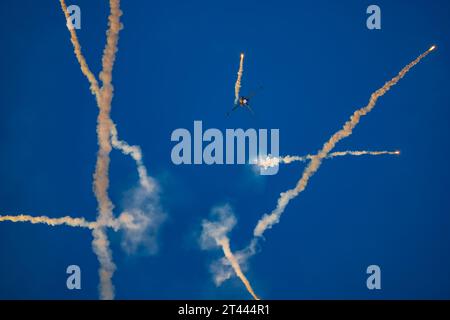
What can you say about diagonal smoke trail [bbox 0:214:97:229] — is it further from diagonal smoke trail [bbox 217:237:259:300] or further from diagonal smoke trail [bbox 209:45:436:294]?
diagonal smoke trail [bbox 217:237:259:300]

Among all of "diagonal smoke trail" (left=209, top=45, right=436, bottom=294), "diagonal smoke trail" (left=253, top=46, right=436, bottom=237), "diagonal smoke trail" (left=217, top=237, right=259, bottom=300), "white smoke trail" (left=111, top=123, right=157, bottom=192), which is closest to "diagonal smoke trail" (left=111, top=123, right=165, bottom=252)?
"white smoke trail" (left=111, top=123, right=157, bottom=192)

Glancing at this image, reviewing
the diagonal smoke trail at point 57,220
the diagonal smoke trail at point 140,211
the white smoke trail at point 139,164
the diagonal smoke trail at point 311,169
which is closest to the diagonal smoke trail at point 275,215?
the diagonal smoke trail at point 311,169

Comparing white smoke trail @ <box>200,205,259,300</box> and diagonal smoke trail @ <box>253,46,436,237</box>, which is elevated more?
diagonal smoke trail @ <box>253,46,436,237</box>

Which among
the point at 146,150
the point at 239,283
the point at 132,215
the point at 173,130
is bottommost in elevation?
the point at 239,283

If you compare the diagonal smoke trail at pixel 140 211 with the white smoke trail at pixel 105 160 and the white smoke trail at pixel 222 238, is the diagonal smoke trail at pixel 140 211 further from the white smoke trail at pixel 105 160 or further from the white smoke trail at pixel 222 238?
the white smoke trail at pixel 222 238

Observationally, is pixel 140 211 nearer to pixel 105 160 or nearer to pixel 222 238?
pixel 105 160
